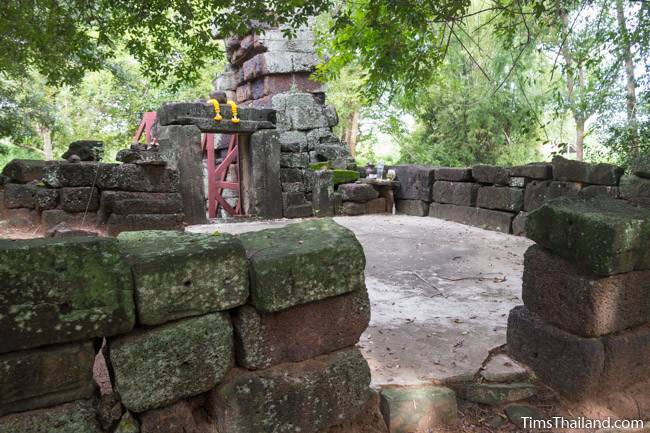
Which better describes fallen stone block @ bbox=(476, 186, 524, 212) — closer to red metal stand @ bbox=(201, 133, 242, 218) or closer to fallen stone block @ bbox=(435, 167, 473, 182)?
fallen stone block @ bbox=(435, 167, 473, 182)

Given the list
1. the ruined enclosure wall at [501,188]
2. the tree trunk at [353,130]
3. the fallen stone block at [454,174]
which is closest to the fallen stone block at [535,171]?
the ruined enclosure wall at [501,188]

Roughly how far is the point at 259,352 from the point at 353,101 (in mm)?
21399

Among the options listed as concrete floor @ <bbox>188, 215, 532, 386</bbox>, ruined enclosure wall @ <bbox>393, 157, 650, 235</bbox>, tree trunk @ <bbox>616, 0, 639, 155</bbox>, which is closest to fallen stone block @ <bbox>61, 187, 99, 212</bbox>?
concrete floor @ <bbox>188, 215, 532, 386</bbox>

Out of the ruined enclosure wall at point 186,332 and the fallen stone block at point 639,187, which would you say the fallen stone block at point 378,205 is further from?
the ruined enclosure wall at point 186,332

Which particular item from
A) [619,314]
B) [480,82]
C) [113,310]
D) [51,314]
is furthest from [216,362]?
[480,82]

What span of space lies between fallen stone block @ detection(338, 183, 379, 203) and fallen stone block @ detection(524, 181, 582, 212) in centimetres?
389

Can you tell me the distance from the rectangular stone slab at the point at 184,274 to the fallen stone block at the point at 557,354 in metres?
2.15

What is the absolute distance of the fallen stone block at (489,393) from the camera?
9.28 ft

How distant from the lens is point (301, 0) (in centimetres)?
442

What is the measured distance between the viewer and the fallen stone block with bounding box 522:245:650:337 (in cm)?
267

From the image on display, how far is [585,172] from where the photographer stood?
679 centimetres

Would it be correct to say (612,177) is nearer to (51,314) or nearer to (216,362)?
(216,362)

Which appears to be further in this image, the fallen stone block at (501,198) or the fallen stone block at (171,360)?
the fallen stone block at (501,198)

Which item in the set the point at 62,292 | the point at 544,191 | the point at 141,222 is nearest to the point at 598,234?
the point at 62,292
